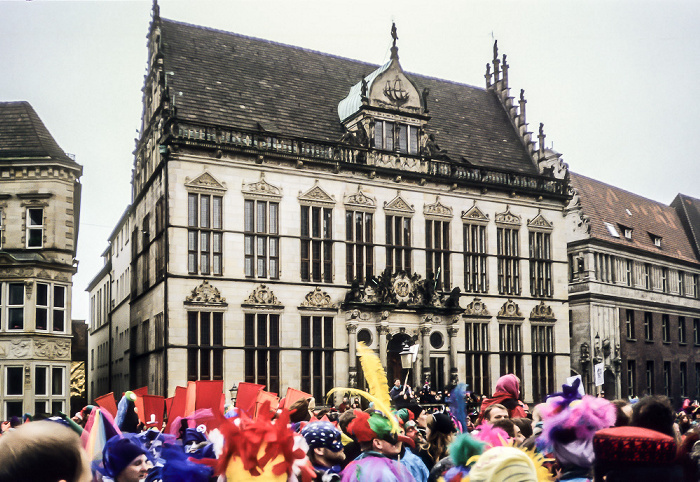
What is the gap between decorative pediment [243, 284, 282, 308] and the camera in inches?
1111

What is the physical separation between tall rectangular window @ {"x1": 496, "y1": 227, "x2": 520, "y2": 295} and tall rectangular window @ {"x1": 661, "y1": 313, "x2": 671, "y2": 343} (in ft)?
55.8

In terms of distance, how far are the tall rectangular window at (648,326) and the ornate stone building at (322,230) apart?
12.2 metres

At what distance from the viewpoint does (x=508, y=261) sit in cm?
3466

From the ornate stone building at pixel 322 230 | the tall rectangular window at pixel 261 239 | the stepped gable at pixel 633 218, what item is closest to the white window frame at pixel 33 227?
the ornate stone building at pixel 322 230

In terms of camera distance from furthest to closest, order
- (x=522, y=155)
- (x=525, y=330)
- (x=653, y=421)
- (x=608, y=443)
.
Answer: (x=522, y=155) < (x=525, y=330) < (x=653, y=421) < (x=608, y=443)

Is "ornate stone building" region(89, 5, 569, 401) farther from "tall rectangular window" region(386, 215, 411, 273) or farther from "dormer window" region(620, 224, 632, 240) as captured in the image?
"dormer window" region(620, 224, 632, 240)

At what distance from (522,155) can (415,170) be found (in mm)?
7663

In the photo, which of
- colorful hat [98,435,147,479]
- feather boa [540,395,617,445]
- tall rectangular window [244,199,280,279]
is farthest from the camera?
tall rectangular window [244,199,280,279]

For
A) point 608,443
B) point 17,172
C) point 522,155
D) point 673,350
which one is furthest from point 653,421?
point 673,350

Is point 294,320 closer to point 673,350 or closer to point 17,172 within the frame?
point 17,172

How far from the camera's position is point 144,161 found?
1303 inches

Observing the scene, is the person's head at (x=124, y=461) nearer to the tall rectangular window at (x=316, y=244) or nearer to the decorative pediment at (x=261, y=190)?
the decorative pediment at (x=261, y=190)

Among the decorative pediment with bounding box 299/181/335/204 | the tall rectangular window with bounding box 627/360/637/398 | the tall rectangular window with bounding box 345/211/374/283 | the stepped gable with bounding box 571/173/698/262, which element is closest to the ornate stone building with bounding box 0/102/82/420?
the decorative pediment with bounding box 299/181/335/204

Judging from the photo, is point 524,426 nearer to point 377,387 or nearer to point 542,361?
point 377,387
